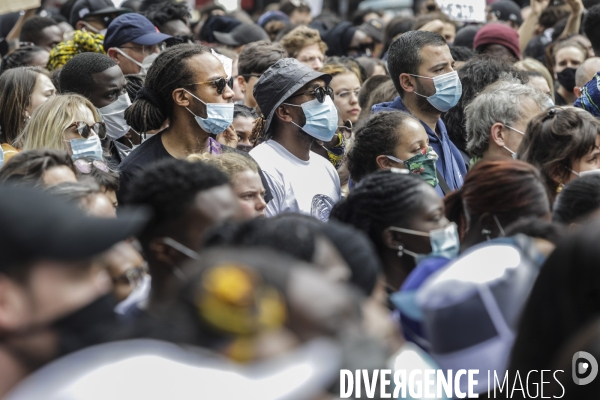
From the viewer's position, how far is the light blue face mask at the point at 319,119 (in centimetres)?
555

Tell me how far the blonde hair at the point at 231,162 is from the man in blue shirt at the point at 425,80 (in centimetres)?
157

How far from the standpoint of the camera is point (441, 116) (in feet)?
22.2

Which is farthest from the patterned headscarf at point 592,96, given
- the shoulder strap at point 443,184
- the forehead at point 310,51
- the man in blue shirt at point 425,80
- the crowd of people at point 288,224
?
the forehead at point 310,51

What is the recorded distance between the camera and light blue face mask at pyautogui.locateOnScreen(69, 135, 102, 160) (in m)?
5.16

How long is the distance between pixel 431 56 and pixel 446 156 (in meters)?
0.79

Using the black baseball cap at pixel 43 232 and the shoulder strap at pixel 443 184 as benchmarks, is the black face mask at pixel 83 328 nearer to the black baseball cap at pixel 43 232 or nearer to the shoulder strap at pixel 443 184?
the black baseball cap at pixel 43 232

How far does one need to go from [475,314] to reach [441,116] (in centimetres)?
421

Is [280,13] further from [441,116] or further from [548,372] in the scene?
[548,372]

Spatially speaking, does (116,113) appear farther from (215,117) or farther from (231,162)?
(231,162)

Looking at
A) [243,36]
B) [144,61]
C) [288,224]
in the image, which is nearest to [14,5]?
[144,61]

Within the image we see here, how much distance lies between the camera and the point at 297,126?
18.2ft

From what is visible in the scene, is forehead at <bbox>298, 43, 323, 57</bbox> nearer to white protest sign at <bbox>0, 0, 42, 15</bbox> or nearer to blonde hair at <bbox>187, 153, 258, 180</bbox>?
white protest sign at <bbox>0, 0, 42, 15</bbox>

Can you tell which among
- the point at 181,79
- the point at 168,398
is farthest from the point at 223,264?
the point at 181,79

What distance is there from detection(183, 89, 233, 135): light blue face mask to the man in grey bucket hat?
25 centimetres
